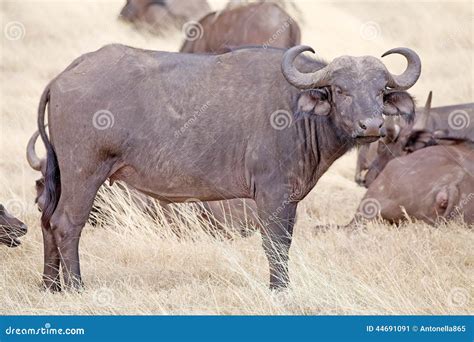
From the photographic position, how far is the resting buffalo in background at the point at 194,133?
22.8 feet

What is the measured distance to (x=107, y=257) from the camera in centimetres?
809

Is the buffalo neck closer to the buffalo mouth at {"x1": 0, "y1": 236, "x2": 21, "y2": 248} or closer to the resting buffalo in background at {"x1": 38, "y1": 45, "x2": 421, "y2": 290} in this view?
the resting buffalo in background at {"x1": 38, "y1": 45, "x2": 421, "y2": 290}

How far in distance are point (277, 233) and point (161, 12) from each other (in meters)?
13.6

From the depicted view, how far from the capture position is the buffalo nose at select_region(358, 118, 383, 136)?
6.41 metres

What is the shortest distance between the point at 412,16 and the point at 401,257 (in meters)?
14.5

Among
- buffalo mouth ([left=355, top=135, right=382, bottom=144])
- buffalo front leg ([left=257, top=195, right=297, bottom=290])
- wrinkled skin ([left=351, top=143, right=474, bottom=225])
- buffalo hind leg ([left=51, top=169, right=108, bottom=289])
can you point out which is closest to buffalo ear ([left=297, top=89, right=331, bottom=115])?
buffalo mouth ([left=355, top=135, right=382, bottom=144])

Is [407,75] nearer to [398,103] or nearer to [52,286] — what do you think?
→ [398,103]

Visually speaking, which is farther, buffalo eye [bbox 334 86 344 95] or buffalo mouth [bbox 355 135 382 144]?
buffalo eye [bbox 334 86 344 95]

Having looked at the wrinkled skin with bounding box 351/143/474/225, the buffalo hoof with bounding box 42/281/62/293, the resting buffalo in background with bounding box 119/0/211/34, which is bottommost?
the buffalo hoof with bounding box 42/281/62/293

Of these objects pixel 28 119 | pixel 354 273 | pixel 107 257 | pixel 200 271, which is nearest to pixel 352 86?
pixel 354 273

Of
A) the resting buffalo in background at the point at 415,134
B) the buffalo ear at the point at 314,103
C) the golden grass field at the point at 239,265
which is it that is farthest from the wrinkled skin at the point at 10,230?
the resting buffalo in background at the point at 415,134

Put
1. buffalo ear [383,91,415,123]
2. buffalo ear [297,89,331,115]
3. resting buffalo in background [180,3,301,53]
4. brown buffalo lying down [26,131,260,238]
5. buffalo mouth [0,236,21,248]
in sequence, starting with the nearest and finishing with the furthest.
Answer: buffalo ear [297,89,331,115], buffalo ear [383,91,415,123], buffalo mouth [0,236,21,248], brown buffalo lying down [26,131,260,238], resting buffalo in background [180,3,301,53]

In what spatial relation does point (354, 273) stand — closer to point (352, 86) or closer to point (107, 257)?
point (352, 86)

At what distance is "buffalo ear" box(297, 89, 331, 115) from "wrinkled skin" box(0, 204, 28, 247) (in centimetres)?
251
